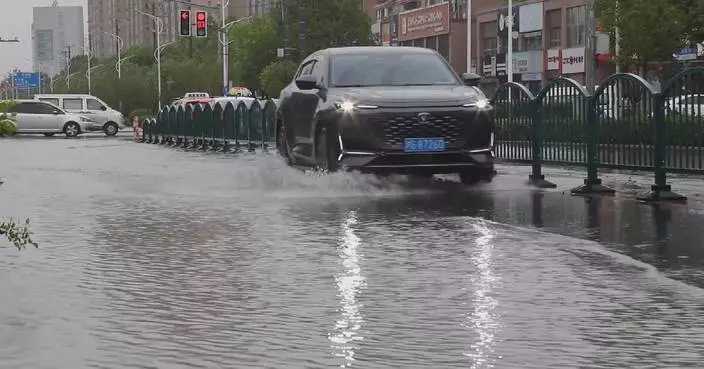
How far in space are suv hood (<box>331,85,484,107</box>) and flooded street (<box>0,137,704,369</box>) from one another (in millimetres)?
1038

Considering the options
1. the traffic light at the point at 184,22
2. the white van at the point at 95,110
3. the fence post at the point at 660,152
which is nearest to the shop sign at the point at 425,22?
the traffic light at the point at 184,22

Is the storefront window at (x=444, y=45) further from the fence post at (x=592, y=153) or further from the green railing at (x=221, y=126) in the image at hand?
the fence post at (x=592, y=153)

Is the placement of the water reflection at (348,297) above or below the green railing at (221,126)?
below

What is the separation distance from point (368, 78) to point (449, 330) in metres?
10.2

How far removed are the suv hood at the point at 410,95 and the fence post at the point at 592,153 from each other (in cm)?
124

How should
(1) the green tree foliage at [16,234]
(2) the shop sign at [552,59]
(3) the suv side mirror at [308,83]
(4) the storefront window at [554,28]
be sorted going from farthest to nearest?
1. (4) the storefront window at [554,28]
2. (2) the shop sign at [552,59]
3. (3) the suv side mirror at [308,83]
4. (1) the green tree foliage at [16,234]

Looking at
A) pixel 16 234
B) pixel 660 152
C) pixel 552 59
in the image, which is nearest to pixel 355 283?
pixel 16 234

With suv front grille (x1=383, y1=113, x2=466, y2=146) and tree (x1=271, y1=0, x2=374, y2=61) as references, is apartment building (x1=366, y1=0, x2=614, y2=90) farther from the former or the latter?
suv front grille (x1=383, y1=113, x2=466, y2=146)

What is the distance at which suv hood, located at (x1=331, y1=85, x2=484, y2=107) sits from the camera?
15188 millimetres

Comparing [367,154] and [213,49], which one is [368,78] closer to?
[367,154]

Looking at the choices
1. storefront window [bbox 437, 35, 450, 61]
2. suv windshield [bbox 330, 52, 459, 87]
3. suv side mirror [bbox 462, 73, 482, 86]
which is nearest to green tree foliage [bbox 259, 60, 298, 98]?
storefront window [bbox 437, 35, 450, 61]

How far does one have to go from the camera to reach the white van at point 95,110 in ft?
191

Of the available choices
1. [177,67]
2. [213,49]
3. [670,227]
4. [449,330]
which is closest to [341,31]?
[177,67]

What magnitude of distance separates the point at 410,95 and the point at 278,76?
6794 cm
